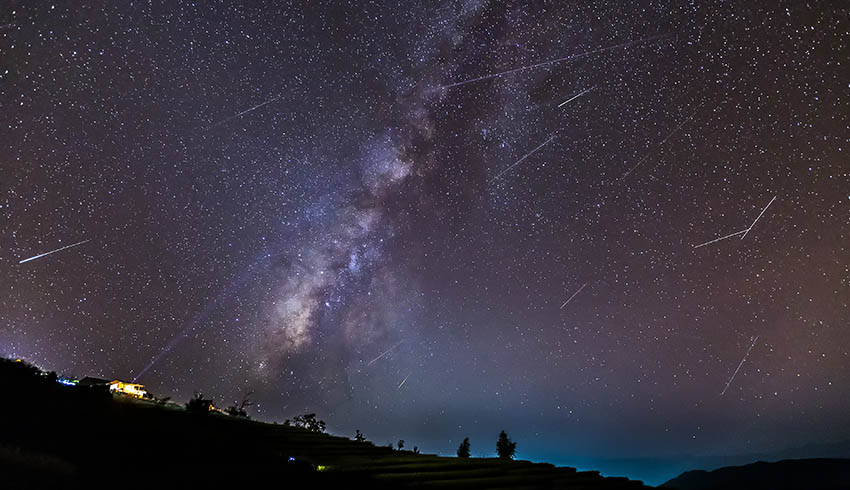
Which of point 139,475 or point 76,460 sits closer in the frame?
point 139,475

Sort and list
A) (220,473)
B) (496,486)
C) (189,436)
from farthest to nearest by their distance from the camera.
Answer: (189,436) < (220,473) < (496,486)

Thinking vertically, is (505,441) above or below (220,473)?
above

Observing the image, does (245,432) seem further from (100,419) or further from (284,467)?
(284,467)

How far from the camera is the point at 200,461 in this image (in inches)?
369

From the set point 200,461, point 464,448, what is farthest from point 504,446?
point 200,461

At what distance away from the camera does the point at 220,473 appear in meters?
8.08

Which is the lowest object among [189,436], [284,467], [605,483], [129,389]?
[605,483]

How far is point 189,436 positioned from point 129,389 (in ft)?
222

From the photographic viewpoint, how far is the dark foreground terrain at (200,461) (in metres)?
7.41

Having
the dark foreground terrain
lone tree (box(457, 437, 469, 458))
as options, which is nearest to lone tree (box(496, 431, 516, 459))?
lone tree (box(457, 437, 469, 458))

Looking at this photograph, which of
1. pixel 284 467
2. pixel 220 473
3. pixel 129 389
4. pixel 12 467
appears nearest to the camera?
pixel 12 467

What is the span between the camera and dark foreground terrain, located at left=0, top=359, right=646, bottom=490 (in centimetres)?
741

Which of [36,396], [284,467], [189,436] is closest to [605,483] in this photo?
[284,467]

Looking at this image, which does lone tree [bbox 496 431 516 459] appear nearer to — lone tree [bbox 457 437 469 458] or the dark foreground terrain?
lone tree [bbox 457 437 469 458]
